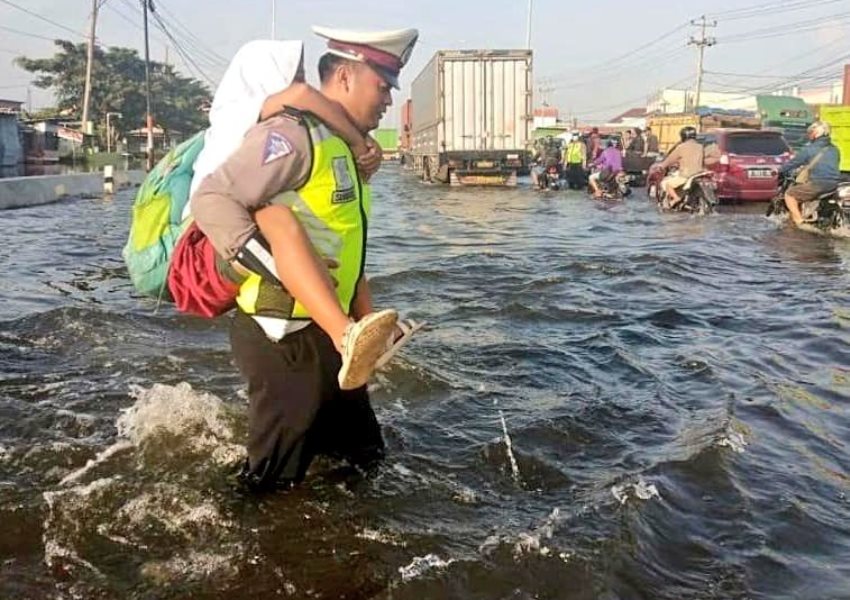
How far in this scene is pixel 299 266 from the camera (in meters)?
2.55

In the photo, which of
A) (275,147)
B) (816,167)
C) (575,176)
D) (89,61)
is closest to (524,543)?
(275,147)

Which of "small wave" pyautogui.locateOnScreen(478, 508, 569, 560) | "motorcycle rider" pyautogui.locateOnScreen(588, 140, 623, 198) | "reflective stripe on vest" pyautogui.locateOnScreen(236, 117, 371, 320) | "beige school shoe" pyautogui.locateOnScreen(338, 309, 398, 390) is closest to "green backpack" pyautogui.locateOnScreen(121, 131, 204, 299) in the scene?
"reflective stripe on vest" pyautogui.locateOnScreen(236, 117, 371, 320)

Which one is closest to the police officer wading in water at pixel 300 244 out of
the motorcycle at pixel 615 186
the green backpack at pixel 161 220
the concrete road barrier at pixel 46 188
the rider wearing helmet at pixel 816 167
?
the green backpack at pixel 161 220

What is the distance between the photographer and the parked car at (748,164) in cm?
1891

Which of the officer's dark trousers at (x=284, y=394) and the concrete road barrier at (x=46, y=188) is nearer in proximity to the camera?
the officer's dark trousers at (x=284, y=394)

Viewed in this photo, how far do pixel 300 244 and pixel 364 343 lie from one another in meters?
0.39

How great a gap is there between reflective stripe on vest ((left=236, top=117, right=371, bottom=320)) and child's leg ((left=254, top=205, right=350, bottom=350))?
75 millimetres

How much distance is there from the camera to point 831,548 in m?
3.34

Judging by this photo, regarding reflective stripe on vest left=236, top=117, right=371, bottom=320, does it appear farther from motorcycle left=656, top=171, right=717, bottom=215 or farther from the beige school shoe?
motorcycle left=656, top=171, right=717, bottom=215

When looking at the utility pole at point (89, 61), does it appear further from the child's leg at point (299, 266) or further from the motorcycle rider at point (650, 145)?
the child's leg at point (299, 266)

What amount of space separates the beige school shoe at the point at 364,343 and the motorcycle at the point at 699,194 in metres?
15.9

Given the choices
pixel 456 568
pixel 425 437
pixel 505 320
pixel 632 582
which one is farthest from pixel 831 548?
pixel 505 320

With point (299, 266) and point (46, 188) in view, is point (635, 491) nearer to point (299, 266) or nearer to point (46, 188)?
point (299, 266)

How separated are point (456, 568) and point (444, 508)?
1.78 feet
